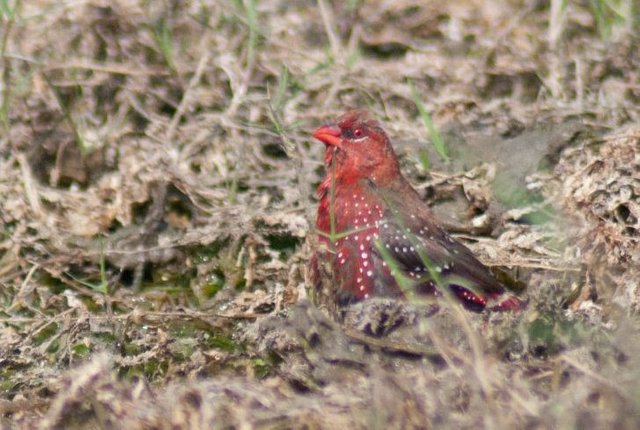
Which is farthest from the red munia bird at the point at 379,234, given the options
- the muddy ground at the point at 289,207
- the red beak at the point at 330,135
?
the muddy ground at the point at 289,207

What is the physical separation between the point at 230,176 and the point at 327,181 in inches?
41.3

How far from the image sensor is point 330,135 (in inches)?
225

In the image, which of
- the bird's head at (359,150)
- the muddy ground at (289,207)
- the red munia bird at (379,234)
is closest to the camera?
the muddy ground at (289,207)

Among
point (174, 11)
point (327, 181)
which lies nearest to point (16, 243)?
point (327, 181)

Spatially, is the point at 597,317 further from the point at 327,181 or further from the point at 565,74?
the point at 565,74

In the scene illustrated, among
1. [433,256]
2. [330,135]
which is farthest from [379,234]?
[330,135]

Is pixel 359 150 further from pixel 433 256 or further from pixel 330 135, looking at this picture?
pixel 433 256

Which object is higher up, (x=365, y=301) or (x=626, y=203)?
(x=626, y=203)

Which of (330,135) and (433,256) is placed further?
(330,135)

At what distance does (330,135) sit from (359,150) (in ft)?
0.56

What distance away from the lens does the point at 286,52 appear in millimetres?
7242

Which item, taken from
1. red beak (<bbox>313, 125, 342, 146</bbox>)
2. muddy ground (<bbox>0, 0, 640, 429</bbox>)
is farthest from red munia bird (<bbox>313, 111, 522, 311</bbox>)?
muddy ground (<bbox>0, 0, 640, 429</bbox>)

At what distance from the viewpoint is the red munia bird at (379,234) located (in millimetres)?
5020

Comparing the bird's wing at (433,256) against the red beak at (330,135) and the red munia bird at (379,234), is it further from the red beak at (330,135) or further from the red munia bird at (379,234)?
the red beak at (330,135)
